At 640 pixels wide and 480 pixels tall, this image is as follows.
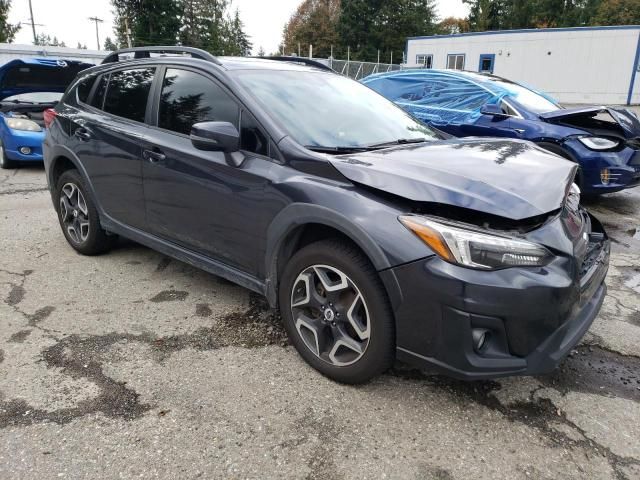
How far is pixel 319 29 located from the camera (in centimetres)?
5884

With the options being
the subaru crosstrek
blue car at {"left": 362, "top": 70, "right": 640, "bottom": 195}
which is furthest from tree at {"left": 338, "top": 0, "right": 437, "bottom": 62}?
the subaru crosstrek

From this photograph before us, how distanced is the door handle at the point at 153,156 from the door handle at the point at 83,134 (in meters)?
0.87

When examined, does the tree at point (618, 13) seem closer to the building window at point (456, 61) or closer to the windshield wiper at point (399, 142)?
the building window at point (456, 61)

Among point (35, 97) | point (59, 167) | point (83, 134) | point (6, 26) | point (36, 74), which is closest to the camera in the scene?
point (83, 134)

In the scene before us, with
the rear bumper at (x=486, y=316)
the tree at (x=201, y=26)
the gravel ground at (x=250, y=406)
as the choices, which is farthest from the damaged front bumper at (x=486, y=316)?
the tree at (x=201, y=26)

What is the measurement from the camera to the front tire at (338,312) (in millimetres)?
2316

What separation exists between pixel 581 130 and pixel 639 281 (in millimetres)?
2565

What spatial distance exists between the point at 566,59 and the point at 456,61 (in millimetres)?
6397

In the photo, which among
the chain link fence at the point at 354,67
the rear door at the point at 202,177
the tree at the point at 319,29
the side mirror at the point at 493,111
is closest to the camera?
the rear door at the point at 202,177

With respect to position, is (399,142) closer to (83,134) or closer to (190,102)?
(190,102)

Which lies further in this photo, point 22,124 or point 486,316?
point 22,124

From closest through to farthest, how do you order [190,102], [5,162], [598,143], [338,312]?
[338,312]
[190,102]
[598,143]
[5,162]

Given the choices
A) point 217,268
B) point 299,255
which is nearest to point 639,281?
point 299,255

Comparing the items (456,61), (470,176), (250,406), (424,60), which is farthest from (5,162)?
(424,60)
